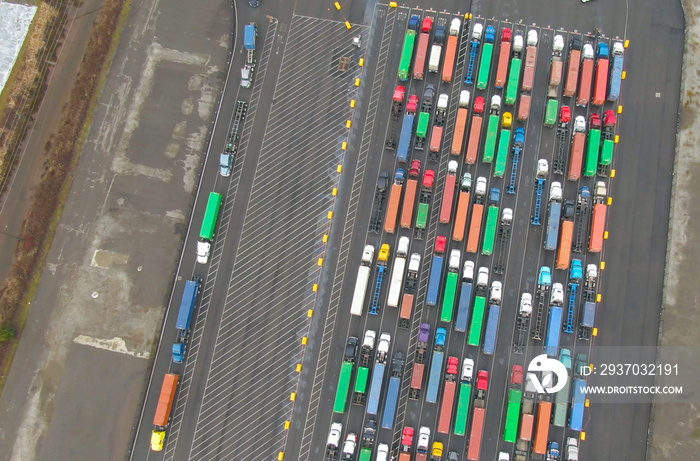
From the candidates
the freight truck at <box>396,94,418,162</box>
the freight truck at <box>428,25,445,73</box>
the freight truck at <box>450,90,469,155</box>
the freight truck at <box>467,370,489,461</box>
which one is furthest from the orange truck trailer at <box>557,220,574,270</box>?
the freight truck at <box>428,25,445,73</box>

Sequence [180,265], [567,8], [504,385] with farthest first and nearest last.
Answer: [567,8], [180,265], [504,385]

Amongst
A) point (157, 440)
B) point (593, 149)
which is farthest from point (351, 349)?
point (593, 149)

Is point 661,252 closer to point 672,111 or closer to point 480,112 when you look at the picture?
point 672,111

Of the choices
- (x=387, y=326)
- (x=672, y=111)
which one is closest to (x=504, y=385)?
(x=387, y=326)

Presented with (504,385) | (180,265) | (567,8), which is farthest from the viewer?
(567,8)

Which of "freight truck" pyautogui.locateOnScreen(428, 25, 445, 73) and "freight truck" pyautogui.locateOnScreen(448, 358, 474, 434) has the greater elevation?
"freight truck" pyautogui.locateOnScreen(428, 25, 445, 73)

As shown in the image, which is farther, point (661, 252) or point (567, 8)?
point (567, 8)

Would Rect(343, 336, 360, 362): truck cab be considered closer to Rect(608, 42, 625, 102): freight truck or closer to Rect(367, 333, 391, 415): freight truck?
Rect(367, 333, 391, 415): freight truck
